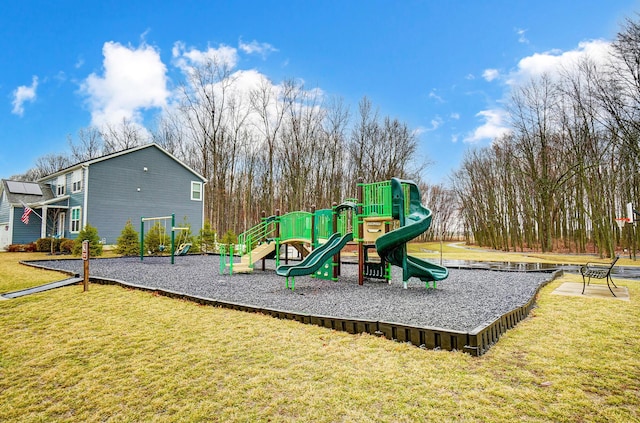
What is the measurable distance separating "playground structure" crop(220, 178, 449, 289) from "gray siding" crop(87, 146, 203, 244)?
12357 mm

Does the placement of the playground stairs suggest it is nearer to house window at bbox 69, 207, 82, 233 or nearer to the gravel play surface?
the gravel play surface

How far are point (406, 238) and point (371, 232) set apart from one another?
1328mm

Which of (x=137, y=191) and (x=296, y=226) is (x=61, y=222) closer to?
(x=137, y=191)

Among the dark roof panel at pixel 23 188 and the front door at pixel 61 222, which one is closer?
the front door at pixel 61 222

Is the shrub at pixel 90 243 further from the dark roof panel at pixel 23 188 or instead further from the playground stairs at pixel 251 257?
the dark roof panel at pixel 23 188

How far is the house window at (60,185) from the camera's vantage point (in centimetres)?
2142

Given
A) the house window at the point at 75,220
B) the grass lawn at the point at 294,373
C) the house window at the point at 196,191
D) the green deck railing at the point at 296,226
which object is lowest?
the grass lawn at the point at 294,373

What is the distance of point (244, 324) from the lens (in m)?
5.09

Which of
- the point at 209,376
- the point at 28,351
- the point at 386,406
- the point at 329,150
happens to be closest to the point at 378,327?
the point at 386,406

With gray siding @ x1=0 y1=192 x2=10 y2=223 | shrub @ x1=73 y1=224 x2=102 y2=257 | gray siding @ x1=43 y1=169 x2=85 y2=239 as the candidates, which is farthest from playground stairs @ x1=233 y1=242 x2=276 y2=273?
gray siding @ x1=0 y1=192 x2=10 y2=223

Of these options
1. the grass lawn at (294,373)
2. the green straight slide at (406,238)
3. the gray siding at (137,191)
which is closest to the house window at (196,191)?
the gray siding at (137,191)

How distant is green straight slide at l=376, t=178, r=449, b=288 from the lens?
786 cm

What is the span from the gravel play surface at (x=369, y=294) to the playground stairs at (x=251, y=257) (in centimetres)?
35

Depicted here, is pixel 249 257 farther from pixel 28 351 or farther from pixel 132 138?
pixel 132 138
